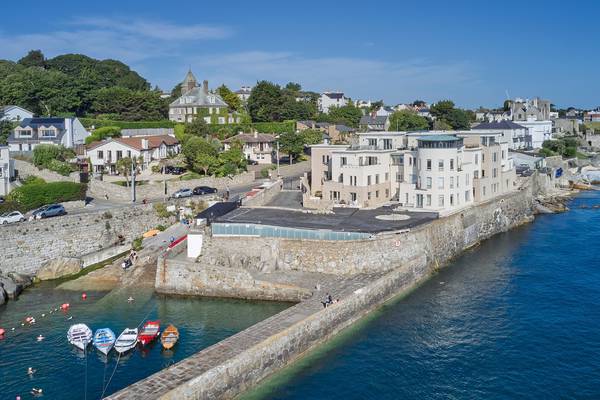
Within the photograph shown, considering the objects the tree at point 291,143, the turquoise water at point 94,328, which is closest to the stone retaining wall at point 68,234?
the turquoise water at point 94,328

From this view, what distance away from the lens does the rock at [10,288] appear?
42.0 meters

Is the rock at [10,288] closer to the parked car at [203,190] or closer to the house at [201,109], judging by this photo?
the parked car at [203,190]

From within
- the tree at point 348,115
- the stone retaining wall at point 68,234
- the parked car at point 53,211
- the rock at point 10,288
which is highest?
the tree at point 348,115

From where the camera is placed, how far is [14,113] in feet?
267

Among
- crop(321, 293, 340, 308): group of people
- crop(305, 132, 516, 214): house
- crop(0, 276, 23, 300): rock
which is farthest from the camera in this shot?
crop(305, 132, 516, 214): house

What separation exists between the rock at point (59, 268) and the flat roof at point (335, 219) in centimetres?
1227

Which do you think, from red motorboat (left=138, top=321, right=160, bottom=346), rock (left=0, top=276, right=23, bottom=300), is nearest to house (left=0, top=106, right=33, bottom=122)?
rock (left=0, top=276, right=23, bottom=300)

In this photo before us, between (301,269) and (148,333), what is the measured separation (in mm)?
12687

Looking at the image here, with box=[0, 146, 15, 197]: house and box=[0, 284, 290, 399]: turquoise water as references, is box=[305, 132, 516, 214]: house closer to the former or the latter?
box=[0, 284, 290, 399]: turquoise water

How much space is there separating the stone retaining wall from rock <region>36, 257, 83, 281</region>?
3.34 ft

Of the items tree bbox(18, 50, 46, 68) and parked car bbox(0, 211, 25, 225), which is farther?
tree bbox(18, 50, 46, 68)

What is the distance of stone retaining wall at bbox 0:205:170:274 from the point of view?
4609 centimetres

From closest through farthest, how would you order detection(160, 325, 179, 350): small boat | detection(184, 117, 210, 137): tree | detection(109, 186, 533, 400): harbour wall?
detection(109, 186, 533, 400): harbour wall
detection(160, 325, 179, 350): small boat
detection(184, 117, 210, 137): tree

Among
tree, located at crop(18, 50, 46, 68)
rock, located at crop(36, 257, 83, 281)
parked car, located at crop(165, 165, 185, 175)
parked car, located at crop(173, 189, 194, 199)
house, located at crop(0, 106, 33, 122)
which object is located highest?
tree, located at crop(18, 50, 46, 68)
